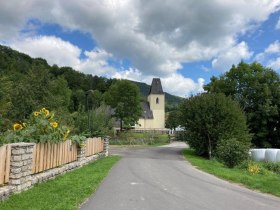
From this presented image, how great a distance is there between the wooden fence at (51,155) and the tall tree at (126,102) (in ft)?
142

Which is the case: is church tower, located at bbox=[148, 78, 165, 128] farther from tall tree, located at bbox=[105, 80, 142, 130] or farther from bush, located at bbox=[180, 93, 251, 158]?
bush, located at bbox=[180, 93, 251, 158]

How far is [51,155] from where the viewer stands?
12.2 metres

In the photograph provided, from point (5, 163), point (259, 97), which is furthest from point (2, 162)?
point (259, 97)

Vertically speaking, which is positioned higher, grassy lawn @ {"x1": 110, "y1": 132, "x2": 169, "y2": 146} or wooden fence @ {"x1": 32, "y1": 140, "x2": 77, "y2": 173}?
grassy lawn @ {"x1": 110, "y1": 132, "x2": 169, "y2": 146}

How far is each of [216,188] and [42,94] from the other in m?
23.1

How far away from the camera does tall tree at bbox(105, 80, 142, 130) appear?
59.2 m

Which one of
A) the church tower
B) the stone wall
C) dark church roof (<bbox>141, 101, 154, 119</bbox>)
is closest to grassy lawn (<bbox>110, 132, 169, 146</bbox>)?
dark church roof (<bbox>141, 101, 154, 119</bbox>)

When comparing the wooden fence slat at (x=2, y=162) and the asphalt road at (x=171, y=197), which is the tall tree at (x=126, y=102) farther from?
the wooden fence slat at (x=2, y=162)

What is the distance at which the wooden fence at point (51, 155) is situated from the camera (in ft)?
35.1

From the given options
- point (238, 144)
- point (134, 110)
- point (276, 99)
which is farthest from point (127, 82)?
point (238, 144)

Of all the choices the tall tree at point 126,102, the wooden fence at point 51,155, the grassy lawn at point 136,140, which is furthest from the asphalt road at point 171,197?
the tall tree at point 126,102

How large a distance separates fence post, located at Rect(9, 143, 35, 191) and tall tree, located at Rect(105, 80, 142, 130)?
48.2 meters

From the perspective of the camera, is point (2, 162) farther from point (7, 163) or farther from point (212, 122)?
point (212, 122)

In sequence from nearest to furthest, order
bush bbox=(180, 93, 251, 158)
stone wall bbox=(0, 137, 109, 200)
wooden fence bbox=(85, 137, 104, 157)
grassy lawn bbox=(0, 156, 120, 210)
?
grassy lawn bbox=(0, 156, 120, 210), stone wall bbox=(0, 137, 109, 200), wooden fence bbox=(85, 137, 104, 157), bush bbox=(180, 93, 251, 158)
